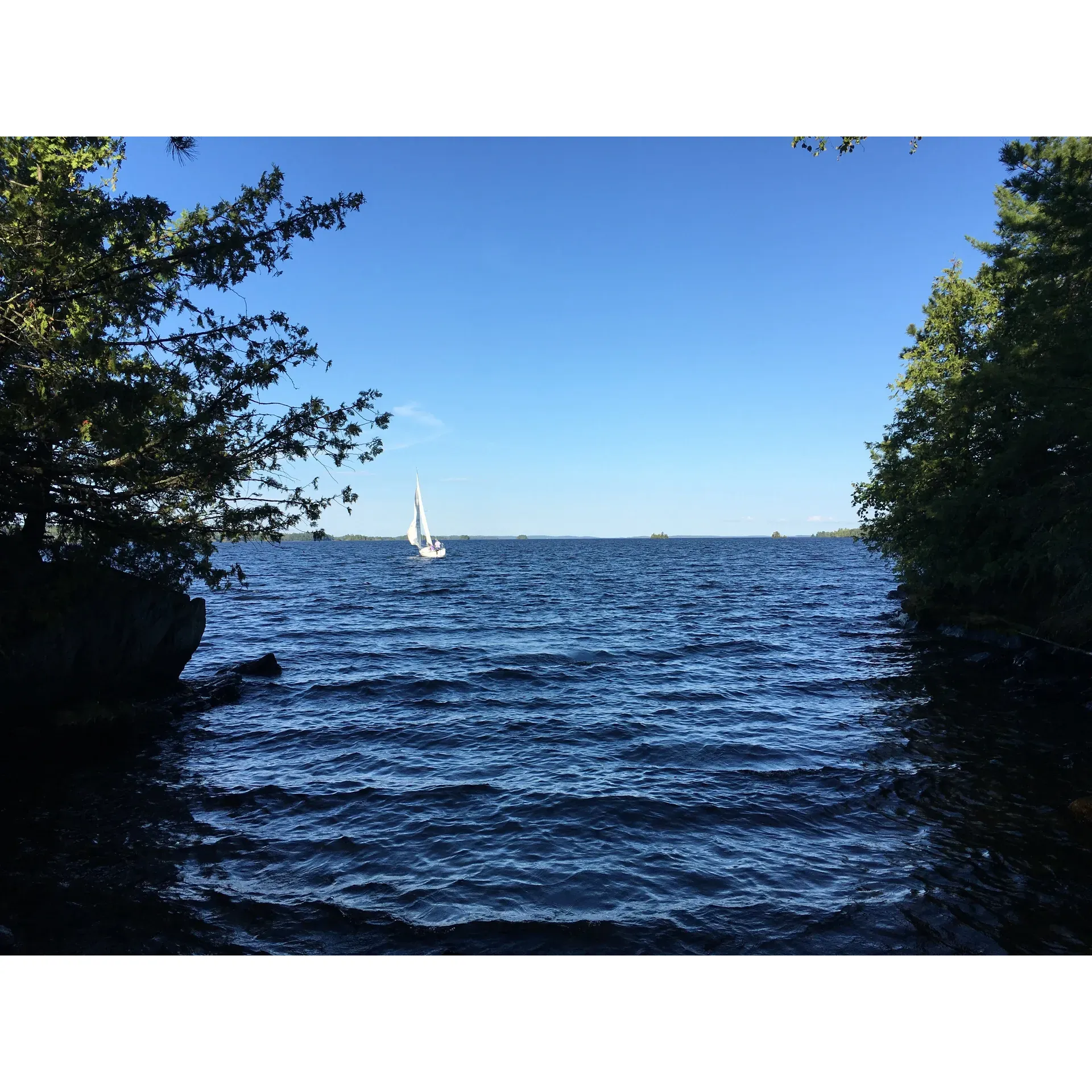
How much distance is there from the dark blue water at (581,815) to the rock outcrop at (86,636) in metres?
2.26

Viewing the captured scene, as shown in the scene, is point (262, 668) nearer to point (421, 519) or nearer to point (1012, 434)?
point (1012, 434)

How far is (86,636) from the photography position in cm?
1627

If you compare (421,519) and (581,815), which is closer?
(581,815)

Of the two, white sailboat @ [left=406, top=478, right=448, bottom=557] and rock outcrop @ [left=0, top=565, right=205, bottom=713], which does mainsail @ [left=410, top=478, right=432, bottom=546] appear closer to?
white sailboat @ [left=406, top=478, right=448, bottom=557]

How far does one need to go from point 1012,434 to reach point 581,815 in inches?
807

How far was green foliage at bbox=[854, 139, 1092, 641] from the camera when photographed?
17.5 m

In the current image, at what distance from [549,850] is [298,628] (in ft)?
97.5

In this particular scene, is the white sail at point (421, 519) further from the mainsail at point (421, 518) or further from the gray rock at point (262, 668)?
the gray rock at point (262, 668)

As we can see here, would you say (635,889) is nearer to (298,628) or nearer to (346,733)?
(346,733)

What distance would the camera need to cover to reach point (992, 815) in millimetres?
11289

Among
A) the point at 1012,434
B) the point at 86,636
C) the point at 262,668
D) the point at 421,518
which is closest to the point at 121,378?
the point at 86,636

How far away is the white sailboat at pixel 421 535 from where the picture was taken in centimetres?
10006
